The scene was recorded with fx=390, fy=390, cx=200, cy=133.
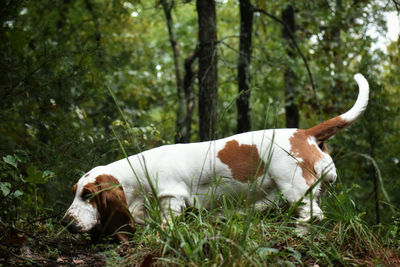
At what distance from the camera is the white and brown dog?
10.8 ft

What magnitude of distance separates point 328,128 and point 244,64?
3037 millimetres

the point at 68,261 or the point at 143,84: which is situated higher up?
the point at 143,84

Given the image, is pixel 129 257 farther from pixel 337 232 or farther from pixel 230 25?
pixel 230 25

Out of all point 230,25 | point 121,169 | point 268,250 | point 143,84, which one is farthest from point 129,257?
point 230,25

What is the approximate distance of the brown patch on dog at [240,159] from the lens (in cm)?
350

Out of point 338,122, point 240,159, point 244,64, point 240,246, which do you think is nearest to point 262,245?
point 240,246

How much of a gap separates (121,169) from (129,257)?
3.90ft

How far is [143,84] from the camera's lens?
1223 cm

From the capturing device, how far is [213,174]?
3449mm

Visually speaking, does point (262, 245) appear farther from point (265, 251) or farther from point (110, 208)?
point (110, 208)

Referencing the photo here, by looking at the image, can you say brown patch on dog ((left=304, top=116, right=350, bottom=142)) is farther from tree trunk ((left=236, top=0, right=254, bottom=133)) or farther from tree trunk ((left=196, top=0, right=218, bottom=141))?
tree trunk ((left=236, top=0, right=254, bottom=133))

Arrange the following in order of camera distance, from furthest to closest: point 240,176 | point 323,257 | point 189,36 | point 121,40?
point 189,36
point 121,40
point 240,176
point 323,257

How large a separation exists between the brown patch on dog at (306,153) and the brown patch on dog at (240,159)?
330mm

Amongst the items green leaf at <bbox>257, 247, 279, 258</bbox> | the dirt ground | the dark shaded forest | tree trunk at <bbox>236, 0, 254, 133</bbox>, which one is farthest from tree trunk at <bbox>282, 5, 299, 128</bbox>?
green leaf at <bbox>257, 247, 279, 258</bbox>
